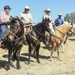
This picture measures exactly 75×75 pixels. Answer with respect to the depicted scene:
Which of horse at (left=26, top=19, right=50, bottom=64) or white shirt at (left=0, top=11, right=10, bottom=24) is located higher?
white shirt at (left=0, top=11, right=10, bottom=24)

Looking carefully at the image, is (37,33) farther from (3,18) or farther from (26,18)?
(3,18)

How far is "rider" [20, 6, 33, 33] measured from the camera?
1280 centimetres

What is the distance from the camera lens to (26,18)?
12.9 meters

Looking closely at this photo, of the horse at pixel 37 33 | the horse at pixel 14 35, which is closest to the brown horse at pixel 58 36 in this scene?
the horse at pixel 37 33

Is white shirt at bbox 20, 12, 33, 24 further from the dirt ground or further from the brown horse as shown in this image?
the brown horse

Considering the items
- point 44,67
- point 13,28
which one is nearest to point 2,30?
point 13,28

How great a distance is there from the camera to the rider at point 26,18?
12.8 metres

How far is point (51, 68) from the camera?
40.2 ft

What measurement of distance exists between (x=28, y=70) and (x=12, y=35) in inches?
72.0

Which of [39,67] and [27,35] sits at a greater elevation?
[27,35]

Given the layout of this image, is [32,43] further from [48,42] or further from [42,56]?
[42,56]

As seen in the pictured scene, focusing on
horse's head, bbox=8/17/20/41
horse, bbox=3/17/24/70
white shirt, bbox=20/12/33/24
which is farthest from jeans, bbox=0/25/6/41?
white shirt, bbox=20/12/33/24

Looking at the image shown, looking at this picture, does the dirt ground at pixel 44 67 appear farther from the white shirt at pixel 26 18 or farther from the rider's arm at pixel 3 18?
the rider's arm at pixel 3 18

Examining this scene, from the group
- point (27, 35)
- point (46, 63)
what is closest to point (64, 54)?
point (46, 63)
